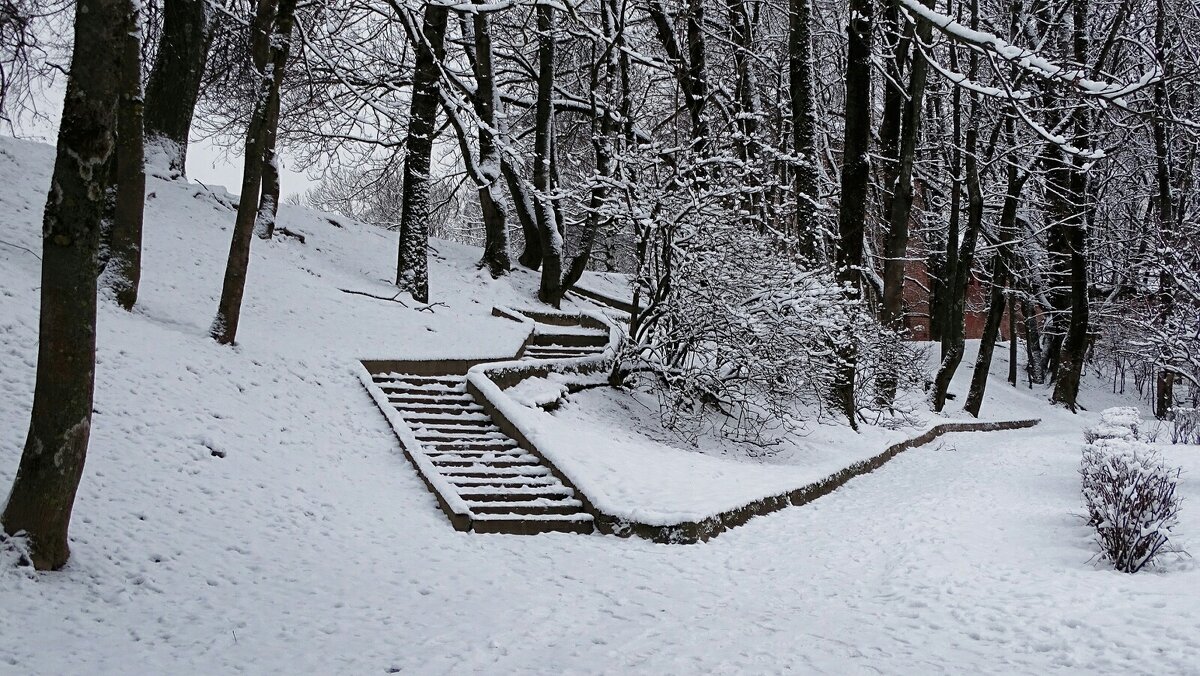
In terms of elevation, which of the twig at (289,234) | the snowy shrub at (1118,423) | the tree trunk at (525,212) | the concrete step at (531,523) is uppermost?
the tree trunk at (525,212)

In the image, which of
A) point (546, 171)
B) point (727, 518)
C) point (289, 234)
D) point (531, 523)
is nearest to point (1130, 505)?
point (727, 518)

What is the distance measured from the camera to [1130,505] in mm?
7273

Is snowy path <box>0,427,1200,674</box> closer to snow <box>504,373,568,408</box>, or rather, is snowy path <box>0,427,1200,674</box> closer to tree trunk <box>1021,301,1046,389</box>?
snow <box>504,373,568,408</box>

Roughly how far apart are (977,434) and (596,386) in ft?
34.7

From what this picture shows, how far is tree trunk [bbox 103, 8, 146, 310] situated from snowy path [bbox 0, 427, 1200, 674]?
4.59 m

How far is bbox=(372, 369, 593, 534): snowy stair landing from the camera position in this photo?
9.13 metres

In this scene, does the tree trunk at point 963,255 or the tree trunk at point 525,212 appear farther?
the tree trunk at point 525,212

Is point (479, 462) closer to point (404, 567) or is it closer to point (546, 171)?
point (404, 567)

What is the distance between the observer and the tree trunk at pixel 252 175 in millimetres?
11086

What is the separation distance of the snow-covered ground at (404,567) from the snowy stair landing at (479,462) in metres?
0.36

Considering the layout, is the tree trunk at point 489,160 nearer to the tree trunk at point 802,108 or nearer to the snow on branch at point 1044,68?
the tree trunk at point 802,108

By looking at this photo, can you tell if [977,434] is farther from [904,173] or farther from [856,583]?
[856,583]

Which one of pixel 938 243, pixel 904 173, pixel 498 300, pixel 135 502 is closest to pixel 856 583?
pixel 135 502

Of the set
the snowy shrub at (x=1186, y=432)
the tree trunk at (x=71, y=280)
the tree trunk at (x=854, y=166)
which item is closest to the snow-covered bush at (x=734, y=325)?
the tree trunk at (x=854, y=166)
